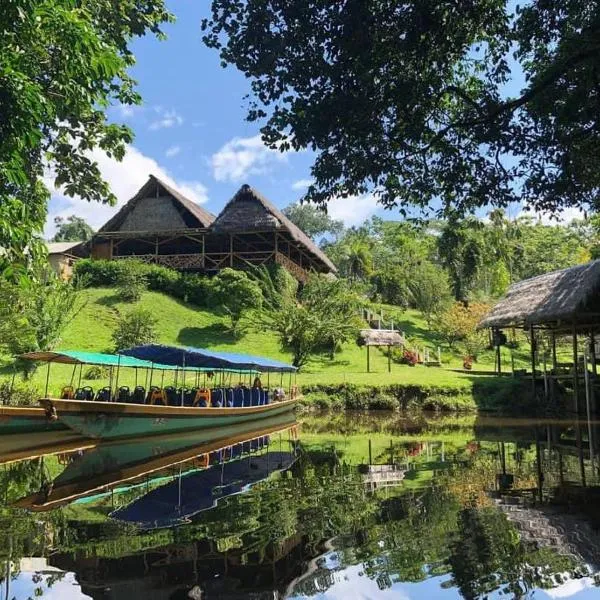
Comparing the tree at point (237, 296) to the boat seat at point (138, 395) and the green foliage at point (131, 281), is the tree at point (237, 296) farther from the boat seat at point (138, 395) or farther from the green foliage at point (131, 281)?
the boat seat at point (138, 395)

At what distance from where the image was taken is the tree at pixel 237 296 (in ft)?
87.9

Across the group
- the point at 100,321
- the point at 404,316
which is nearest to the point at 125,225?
the point at 100,321

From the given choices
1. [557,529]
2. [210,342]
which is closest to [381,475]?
[557,529]

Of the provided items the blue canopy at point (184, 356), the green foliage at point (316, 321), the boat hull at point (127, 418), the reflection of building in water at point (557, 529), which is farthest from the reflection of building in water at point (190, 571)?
the green foliage at point (316, 321)

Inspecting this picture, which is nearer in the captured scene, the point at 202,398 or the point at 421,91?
the point at 421,91

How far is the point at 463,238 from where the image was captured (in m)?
34.8

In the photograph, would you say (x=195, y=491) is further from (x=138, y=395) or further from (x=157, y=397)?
(x=157, y=397)

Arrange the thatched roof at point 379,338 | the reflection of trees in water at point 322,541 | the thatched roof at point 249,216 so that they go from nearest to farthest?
1. the reflection of trees in water at point 322,541
2. the thatched roof at point 379,338
3. the thatched roof at point 249,216

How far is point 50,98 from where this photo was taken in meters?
9.03

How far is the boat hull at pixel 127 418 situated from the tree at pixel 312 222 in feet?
191

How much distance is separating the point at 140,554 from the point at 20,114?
16.5 ft

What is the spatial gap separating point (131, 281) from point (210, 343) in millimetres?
5741

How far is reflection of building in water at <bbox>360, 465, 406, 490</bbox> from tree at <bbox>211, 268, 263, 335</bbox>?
18060mm

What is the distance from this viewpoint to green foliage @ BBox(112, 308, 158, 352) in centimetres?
2214
